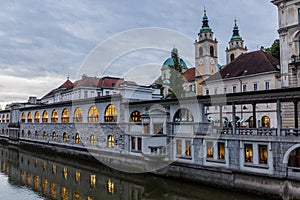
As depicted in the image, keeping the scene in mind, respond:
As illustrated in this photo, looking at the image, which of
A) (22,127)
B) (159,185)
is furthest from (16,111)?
(159,185)

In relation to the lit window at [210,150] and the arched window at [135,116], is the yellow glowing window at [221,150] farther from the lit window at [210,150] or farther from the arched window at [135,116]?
the arched window at [135,116]

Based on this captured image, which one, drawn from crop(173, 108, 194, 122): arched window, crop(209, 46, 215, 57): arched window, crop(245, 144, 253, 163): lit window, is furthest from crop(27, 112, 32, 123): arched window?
crop(245, 144, 253, 163): lit window

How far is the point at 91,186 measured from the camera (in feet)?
78.1

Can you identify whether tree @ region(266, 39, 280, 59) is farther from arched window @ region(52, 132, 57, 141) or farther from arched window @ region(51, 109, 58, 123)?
arched window @ region(52, 132, 57, 141)

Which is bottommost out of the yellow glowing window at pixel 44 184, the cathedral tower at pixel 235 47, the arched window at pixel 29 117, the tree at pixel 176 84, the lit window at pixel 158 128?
the yellow glowing window at pixel 44 184

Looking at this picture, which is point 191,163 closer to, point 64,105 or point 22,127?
point 64,105

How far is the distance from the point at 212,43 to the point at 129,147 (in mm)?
46769

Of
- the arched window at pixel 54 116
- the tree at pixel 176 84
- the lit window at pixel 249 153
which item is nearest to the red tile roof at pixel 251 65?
the tree at pixel 176 84

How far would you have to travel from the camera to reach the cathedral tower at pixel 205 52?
66.2 meters

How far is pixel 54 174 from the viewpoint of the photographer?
28672 millimetres

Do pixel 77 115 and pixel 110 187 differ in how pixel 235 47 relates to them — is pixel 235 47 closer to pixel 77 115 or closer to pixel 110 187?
pixel 77 115

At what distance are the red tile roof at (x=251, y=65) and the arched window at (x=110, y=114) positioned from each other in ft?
75.8

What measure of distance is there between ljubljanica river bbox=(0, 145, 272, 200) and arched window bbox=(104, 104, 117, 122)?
528cm

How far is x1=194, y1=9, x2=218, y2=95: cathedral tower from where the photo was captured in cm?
6625
